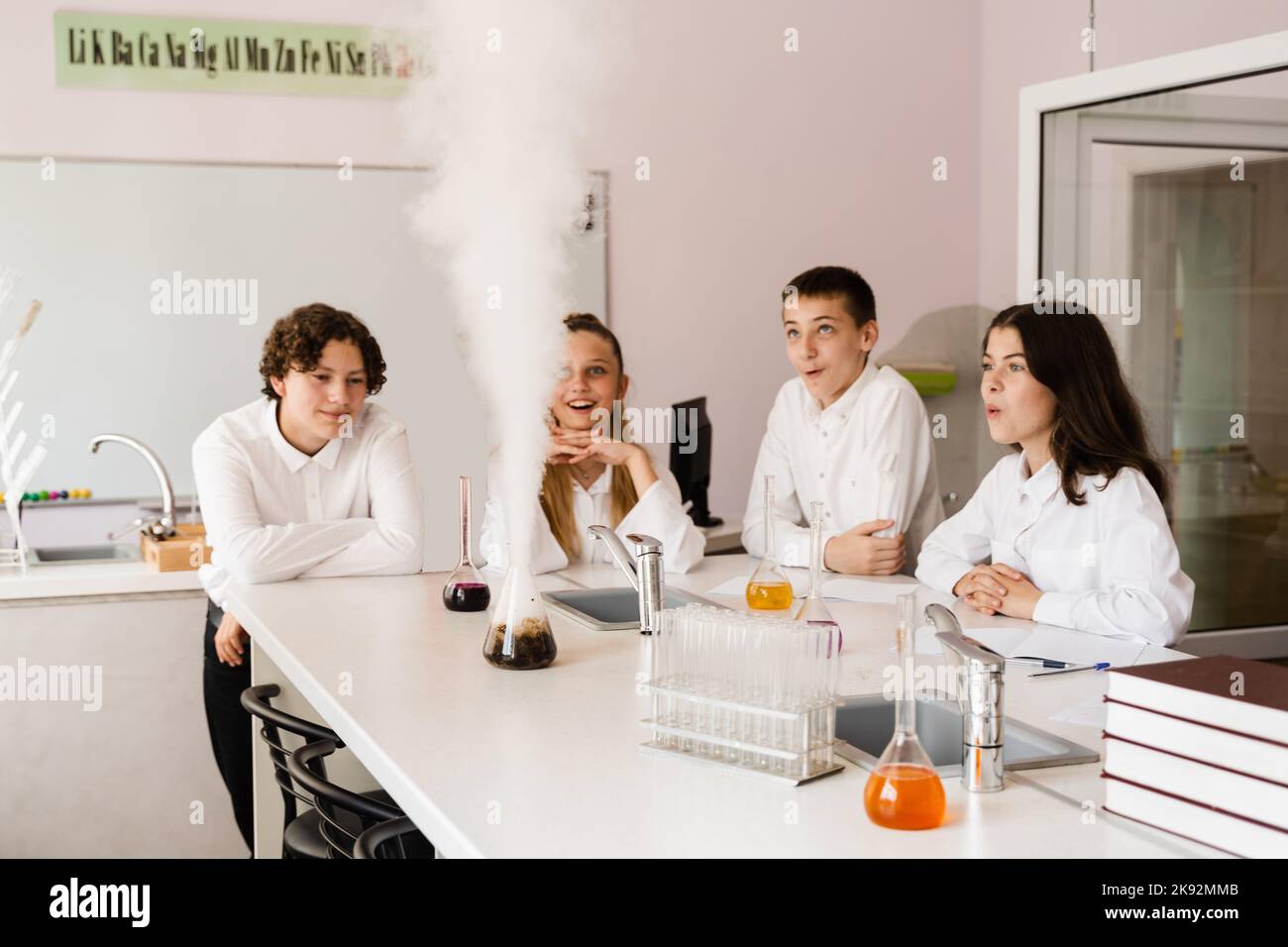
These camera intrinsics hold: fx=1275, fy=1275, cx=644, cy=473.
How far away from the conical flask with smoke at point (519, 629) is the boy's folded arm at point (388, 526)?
36.0 inches

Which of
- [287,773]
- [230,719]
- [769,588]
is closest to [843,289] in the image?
[769,588]

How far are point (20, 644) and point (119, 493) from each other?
37.4 inches

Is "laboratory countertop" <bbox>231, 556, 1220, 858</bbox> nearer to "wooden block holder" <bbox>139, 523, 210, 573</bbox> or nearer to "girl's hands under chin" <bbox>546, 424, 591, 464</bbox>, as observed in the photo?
"girl's hands under chin" <bbox>546, 424, 591, 464</bbox>

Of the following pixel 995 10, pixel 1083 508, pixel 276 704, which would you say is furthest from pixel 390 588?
pixel 995 10

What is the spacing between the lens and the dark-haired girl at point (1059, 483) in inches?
87.0

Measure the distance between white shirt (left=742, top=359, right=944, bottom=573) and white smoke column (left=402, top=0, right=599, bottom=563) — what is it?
128 cm

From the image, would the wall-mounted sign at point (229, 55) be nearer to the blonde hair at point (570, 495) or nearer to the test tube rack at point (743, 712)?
the blonde hair at point (570, 495)

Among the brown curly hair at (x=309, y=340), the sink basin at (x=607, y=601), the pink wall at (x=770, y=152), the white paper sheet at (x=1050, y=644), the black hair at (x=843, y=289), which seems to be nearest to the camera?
the white paper sheet at (x=1050, y=644)

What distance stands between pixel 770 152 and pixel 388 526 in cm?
257

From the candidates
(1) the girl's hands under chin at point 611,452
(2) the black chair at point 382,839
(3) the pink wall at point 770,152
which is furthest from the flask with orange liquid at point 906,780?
(3) the pink wall at point 770,152

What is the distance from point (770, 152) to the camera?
471 cm

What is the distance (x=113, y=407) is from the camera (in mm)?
3971

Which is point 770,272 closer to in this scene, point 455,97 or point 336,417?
point 336,417

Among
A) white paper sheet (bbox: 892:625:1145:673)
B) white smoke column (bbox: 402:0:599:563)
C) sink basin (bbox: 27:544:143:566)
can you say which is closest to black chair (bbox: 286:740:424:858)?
white smoke column (bbox: 402:0:599:563)
